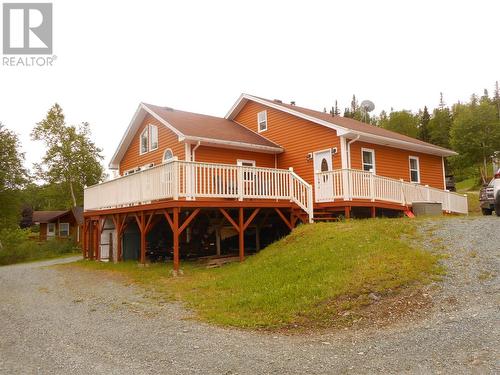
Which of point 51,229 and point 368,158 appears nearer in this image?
point 368,158

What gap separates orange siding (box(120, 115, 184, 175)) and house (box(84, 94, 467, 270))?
0.16 ft

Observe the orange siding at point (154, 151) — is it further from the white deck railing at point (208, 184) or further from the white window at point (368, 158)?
the white window at point (368, 158)

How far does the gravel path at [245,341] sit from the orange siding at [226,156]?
884 cm

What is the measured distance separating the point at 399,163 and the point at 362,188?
5.90 m

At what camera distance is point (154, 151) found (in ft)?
65.0

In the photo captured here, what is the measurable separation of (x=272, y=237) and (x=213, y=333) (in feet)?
37.0

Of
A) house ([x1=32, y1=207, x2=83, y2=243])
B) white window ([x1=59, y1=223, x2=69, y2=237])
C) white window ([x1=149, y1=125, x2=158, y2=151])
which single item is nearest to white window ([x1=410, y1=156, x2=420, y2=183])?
white window ([x1=149, y1=125, x2=158, y2=151])

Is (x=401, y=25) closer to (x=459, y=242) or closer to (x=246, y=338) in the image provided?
(x=459, y=242)

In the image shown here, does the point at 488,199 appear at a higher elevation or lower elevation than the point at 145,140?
lower

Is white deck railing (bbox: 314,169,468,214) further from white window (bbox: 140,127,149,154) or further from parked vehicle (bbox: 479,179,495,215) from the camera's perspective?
white window (bbox: 140,127,149,154)

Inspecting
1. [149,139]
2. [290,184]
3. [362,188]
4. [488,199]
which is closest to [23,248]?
[149,139]

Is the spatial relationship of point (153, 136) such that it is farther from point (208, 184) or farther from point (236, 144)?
point (208, 184)

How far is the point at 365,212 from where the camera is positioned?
52.1 ft

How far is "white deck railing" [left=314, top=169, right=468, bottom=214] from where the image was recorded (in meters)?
14.4
